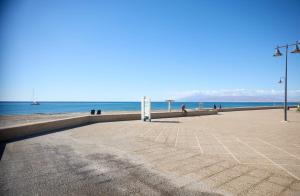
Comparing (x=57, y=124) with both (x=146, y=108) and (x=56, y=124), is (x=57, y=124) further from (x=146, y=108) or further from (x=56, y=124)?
(x=146, y=108)

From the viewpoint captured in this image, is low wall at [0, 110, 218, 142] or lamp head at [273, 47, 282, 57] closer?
low wall at [0, 110, 218, 142]

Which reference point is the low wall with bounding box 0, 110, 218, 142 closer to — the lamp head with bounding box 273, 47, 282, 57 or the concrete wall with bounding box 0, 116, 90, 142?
the concrete wall with bounding box 0, 116, 90, 142

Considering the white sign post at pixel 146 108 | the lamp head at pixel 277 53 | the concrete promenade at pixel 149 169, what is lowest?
the concrete promenade at pixel 149 169

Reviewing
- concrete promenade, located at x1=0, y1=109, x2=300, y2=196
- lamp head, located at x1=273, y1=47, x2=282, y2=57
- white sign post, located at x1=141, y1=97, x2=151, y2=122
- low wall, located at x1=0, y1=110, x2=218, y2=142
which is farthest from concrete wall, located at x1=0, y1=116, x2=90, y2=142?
lamp head, located at x1=273, y1=47, x2=282, y2=57

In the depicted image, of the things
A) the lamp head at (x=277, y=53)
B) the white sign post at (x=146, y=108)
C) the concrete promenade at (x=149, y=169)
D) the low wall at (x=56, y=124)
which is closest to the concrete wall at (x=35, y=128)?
the low wall at (x=56, y=124)

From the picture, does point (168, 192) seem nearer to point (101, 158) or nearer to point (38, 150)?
point (101, 158)

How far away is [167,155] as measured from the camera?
5.52m

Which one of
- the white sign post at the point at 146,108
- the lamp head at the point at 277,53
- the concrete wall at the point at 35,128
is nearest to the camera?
the concrete wall at the point at 35,128

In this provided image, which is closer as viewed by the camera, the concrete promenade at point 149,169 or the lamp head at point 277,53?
the concrete promenade at point 149,169

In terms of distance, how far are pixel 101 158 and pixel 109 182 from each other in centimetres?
163

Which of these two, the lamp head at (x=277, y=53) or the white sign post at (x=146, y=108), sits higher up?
the lamp head at (x=277, y=53)

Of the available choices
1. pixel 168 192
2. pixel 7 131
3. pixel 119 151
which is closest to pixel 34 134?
pixel 7 131

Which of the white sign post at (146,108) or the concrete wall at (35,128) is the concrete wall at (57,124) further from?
the white sign post at (146,108)

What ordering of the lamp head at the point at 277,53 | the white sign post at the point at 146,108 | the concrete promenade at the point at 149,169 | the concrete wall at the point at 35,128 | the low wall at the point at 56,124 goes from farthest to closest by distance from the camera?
1. the lamp head at the point at 277,53
2. the white sign post at the point at 146,108
3. the low wall at the point at 56,124
4. the concrete wall at the point at 35,128
5. the concrete promenade at the point at 149,169
